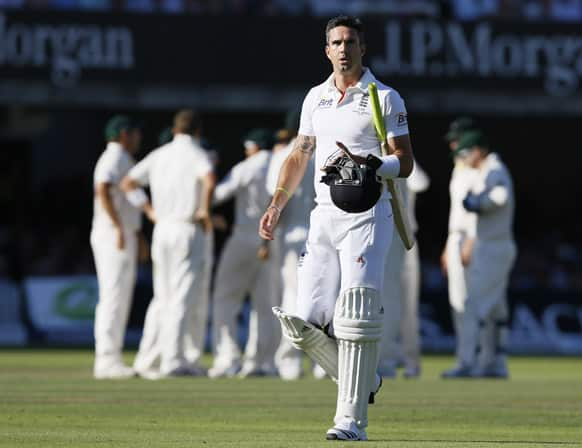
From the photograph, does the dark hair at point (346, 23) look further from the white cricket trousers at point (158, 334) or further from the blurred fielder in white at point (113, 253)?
the white cricket trousers at point (158, 334)

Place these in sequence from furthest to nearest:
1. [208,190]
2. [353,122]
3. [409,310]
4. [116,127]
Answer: [409,310] < [116,127] < [208,190] < [353,122]

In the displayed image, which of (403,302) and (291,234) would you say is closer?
(291,234)

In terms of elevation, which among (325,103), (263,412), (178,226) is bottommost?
(263,412)

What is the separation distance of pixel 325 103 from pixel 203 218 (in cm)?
598

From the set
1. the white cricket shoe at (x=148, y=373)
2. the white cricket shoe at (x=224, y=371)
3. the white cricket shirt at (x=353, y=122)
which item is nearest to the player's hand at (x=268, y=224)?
the white cricket shirt at (x=353, y=122)

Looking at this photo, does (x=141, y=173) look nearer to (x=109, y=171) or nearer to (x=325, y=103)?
(x=109, y=171)

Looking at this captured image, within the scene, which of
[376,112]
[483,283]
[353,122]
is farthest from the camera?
[483,283]

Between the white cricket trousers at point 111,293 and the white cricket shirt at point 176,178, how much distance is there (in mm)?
474

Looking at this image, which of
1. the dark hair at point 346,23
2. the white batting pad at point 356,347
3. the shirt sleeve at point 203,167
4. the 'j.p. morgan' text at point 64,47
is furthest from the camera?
the 'j.p. morgan' text at point 64,47

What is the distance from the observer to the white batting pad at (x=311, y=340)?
7777mm

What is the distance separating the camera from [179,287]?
45.0 ft

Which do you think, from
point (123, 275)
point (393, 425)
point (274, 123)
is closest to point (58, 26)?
point (274, 123)

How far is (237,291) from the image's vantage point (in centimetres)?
1502

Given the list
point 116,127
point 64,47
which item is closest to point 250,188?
point 116,127
